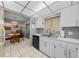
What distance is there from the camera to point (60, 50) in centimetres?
212

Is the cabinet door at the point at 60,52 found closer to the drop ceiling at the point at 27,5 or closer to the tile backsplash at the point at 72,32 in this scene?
the tile backsplash at the point at 72,32

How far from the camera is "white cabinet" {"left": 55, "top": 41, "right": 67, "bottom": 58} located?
1.98 metres

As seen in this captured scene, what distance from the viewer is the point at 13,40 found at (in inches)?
215

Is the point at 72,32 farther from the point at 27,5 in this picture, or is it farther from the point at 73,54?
the point at 27,5

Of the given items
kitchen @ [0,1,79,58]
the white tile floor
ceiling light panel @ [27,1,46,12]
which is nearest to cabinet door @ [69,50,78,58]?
kitchen @ [0,1,79,58]

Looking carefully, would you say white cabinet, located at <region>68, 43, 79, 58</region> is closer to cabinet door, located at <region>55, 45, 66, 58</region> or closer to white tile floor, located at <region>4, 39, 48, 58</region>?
cabinet door, located at <region>55, 45, 66, 58</region>

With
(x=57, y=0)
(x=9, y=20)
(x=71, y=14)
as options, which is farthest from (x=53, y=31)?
(x=9, y=20)

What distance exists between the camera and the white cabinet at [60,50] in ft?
6.50

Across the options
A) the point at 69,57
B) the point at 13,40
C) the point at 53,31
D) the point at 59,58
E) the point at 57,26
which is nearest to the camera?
the point at 69,57

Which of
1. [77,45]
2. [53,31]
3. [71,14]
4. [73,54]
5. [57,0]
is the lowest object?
[73,54]

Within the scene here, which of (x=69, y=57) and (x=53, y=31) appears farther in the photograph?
(x=53, y=31)

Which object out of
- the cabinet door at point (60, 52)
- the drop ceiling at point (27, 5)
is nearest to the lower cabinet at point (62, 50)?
the cabinet door at point (60, 52)

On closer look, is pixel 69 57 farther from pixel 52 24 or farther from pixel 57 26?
pixel 52 24

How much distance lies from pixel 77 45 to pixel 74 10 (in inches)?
42.3
